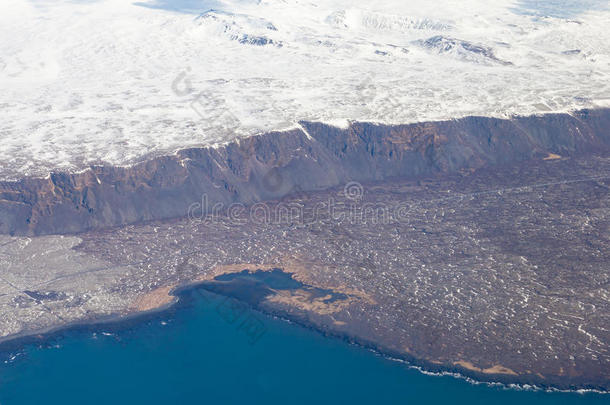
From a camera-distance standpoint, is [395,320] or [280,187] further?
[280,187]

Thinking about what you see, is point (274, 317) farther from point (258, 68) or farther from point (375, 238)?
point (258, 68)

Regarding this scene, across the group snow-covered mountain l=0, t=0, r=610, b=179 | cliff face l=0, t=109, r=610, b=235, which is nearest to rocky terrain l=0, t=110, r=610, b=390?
cliff face l=0, t=109, r=610, b=235

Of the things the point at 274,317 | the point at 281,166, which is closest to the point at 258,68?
the point at 281,166

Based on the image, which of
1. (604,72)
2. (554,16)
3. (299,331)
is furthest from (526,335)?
(554,16)

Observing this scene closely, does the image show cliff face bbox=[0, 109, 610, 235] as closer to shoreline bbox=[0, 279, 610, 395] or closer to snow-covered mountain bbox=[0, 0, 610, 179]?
snow-covered mountain bbox=[0, 0, 610, 179]

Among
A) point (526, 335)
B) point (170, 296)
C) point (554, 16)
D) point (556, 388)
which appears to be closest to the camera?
point (556, 388)

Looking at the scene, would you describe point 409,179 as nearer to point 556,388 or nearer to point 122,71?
point 556,388
